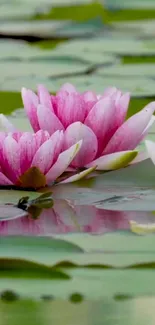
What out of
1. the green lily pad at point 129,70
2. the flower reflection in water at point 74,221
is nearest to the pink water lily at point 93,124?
the flower reflection in water at point 74,221

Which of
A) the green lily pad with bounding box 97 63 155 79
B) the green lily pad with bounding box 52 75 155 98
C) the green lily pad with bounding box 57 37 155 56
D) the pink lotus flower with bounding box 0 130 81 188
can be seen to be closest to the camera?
the pink lotus flower with bounding box 0 130 81 188

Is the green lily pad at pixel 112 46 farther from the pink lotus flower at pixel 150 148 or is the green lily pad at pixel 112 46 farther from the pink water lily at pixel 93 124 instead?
the pink lotus flower at pixel 150 148

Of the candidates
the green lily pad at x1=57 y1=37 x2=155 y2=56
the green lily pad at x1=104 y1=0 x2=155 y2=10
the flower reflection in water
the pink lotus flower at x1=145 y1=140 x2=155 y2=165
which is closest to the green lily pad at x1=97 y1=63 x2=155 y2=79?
the green lily pad at x1=57 y1=37 x2=155 y2=56

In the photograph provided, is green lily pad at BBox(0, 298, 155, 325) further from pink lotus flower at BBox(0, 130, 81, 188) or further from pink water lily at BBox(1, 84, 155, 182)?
pink water lily at BBox(1, 84, 155, 182)

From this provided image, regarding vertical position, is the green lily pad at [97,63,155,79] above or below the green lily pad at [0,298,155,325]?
below

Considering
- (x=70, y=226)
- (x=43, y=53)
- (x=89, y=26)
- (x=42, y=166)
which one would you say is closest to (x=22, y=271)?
(x=70, y=226)

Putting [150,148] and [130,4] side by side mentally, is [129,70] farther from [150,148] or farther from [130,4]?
[130,4]

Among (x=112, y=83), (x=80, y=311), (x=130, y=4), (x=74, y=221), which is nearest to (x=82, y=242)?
(x=74, y=221)
